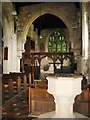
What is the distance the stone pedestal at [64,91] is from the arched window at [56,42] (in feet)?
63.0

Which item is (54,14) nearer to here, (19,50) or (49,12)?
(49,12)

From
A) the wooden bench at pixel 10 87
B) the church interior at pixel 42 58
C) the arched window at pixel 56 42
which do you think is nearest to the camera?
the church interior at pixel 42 58

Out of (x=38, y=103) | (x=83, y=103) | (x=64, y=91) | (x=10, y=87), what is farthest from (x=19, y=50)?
(x=64, y=91)

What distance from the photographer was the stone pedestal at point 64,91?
3.06 m

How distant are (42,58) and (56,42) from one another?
793cm

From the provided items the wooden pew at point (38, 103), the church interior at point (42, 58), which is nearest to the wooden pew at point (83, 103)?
the church interior at point (42, 58)

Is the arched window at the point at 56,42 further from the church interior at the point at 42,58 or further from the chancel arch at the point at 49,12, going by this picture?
the chancel arch at the point at 49,12

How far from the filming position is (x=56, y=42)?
2244 centimetres

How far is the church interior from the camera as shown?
3936 millimetres

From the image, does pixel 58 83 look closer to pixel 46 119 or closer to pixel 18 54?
pixel 46 119

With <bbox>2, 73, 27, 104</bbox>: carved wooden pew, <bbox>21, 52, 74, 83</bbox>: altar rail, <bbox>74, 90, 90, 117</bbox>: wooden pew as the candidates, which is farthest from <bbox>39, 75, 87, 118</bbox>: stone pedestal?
<bbox>21, 52, 74, 83</bbox>: altar rail

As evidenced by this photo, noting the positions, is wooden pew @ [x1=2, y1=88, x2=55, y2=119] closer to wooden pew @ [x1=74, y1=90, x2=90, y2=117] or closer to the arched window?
wooden pew @ [x1=74, y1=90, x2=90, y2=117]

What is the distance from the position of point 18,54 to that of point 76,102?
423 inches

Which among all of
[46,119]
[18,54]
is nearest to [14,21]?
[18,54]
